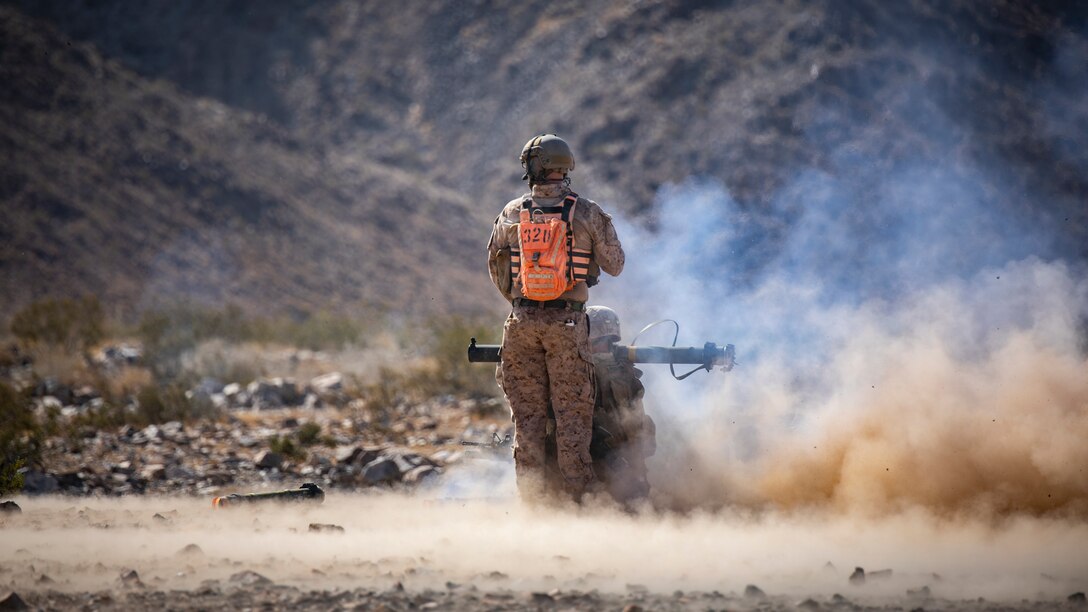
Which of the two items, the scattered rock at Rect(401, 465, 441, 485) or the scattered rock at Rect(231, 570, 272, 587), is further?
the scattered rock at Rect(401, 465, 441, 485)

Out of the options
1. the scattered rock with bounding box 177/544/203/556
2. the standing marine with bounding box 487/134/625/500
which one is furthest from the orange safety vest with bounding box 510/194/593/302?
the scattered rock with bounding box 177/544/203/556

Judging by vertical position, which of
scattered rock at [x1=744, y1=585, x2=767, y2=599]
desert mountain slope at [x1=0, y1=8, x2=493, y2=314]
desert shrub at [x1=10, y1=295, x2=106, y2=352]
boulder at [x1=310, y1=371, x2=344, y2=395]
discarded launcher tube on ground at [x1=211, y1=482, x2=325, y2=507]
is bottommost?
scattered rock at [x1=744, y1=585, x2=767, y2=599]

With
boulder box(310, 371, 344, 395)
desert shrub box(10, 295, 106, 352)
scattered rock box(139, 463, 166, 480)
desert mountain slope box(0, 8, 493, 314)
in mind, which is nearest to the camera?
scattered rock box(139, 463, 166, 480)

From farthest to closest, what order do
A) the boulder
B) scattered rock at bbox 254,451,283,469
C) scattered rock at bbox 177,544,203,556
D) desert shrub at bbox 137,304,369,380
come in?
desert shrub at bbox 137,304,369,380 → the boulder → scattered rock at bbox 254,451,283,469 → scattered rock at bbox 177,544,203,556

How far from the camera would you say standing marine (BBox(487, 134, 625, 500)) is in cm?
765

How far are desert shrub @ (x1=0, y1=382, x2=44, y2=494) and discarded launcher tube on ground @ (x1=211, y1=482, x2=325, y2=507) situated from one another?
80.7 inches

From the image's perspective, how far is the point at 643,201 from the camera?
34.9 meters

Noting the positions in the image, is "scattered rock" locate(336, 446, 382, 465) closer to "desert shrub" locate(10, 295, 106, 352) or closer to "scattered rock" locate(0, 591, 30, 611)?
"scattered rock" locate(0, 591, 30, 611)

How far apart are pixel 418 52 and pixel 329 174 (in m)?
7.66

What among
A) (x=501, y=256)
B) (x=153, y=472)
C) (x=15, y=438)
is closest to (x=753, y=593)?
(x=501, y=256)

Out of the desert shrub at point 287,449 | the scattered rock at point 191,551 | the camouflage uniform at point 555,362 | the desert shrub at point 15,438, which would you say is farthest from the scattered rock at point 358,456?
the scattered rock at point 191,551

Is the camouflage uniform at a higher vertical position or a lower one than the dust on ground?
higher

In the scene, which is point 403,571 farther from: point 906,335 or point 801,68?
point 801,68

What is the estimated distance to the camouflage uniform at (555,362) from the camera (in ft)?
25.3
